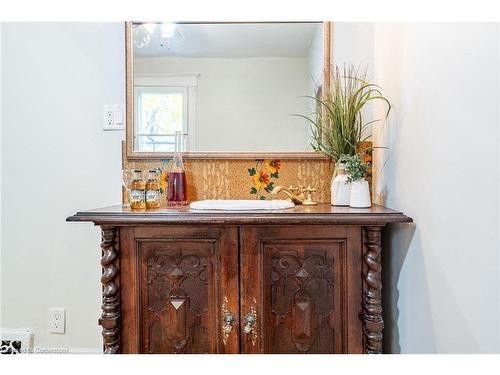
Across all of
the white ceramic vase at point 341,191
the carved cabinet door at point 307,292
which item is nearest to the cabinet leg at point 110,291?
the carved cabinet door at point 307,292

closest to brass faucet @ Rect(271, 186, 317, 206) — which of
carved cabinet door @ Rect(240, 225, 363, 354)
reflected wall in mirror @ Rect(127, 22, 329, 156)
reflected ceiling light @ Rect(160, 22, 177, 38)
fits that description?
reflected wall in mirror @ Rect(127, 22, 329, 156)

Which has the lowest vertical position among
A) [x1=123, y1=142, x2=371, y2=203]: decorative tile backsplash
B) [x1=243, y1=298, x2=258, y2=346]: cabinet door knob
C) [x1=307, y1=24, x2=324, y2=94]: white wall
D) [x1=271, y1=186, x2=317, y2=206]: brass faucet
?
[x1=243, y1=298, x2=258, y2=346]: cabinet door knob

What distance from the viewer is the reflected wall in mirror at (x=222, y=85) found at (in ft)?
4.95

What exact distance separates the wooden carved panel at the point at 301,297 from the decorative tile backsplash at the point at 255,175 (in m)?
0.41

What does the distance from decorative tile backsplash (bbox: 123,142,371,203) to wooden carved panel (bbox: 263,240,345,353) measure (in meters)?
0.41

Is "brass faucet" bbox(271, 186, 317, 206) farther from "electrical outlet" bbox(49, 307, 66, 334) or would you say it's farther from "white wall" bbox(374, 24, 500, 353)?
"electrical outlet" bbox(49, 307, 66, 334)

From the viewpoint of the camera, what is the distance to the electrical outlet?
5.12ft

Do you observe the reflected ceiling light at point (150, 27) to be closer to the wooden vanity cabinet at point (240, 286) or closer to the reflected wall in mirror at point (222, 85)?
the reflected wall in mirror at point (222, 85)

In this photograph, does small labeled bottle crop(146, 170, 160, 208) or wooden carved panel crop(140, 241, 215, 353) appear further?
small labeled bottle crop(146, 170, 160, 208)

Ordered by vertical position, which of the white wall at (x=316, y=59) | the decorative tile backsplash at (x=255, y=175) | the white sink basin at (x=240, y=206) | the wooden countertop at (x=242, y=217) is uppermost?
the white wall at (x=316, y=59)

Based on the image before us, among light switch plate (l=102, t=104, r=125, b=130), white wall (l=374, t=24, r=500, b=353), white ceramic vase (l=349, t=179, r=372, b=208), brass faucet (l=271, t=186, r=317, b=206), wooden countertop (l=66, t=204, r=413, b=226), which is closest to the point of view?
white wall (l=374, t=24, r=500, b=353)

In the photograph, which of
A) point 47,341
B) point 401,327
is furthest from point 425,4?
point 47,341

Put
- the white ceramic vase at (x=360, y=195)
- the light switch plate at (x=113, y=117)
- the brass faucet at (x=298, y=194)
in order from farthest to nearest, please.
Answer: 1. the light switch plate at (x=113, y=117)
2. the brass faucet at (x=298, y=194)
3. the white ceramic vase at (x=360, y=195)

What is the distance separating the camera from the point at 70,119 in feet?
5.03
